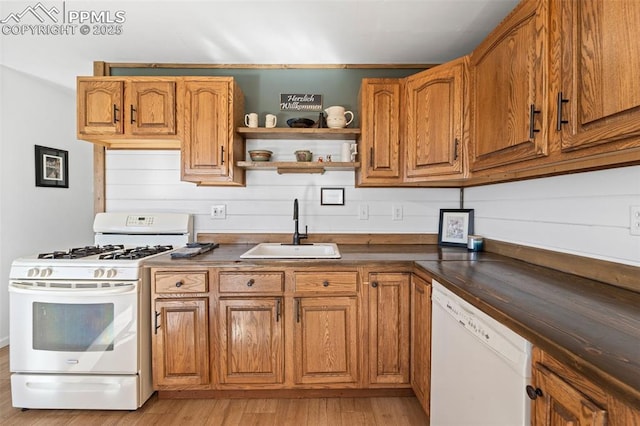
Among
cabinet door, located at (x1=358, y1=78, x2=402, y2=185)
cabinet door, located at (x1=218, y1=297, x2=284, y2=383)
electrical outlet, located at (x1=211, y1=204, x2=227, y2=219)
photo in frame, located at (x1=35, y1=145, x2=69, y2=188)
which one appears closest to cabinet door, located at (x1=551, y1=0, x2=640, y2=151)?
cabinet door, located at (x1=358, y1=78, x2=402, y2=185)

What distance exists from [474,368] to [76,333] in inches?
84.4

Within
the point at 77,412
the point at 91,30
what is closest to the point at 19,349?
the point at 77,412

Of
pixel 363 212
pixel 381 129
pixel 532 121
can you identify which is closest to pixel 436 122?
pixel 381 129

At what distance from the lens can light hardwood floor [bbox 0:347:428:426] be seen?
1834 millimetres

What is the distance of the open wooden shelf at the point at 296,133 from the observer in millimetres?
2348

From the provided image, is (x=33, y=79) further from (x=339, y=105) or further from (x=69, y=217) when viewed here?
(x=339, y=105)

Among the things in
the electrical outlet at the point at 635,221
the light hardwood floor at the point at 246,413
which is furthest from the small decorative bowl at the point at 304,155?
the electrical outlet at the point at 635,221

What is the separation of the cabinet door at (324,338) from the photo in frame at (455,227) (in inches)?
41.4

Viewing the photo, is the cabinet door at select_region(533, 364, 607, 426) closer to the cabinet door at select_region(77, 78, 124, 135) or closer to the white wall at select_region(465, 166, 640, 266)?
the white wall at select_region(465, 166, 640, 266)

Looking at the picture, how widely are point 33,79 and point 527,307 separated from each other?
4.50 metres

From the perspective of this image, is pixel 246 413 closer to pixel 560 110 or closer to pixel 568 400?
pixel 568 400

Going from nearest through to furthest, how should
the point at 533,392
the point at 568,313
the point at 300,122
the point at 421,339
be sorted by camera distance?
the point at 533,392 → the point at 568,313 → the point at 421,339 → the point at 300,122

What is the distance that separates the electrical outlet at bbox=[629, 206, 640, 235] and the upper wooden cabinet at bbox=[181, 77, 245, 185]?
2165 mm

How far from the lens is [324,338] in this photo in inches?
77.5
